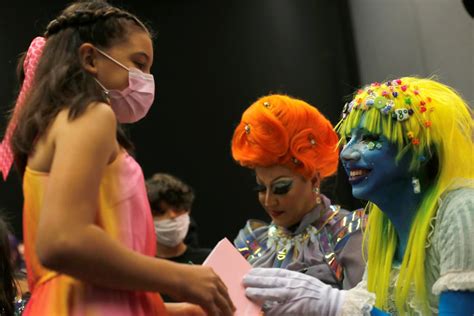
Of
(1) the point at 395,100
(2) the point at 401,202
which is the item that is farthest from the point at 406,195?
(1) the point at 395,100

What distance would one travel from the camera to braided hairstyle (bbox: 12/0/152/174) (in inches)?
54.6

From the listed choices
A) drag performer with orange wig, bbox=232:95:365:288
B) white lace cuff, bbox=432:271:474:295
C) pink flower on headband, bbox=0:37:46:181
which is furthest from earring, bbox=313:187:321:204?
pink flower on headband, bbox=0:37:46:181

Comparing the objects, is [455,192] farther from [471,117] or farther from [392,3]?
[392,3]

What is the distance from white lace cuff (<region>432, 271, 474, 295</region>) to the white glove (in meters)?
0.24

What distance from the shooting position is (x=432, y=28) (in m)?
3.55

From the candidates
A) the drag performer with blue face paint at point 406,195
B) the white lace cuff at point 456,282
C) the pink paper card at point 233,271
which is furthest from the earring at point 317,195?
the pink paper card at point 233,271

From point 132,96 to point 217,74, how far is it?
9.67 ft

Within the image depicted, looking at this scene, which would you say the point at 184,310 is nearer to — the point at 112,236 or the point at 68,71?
the point at 112,236

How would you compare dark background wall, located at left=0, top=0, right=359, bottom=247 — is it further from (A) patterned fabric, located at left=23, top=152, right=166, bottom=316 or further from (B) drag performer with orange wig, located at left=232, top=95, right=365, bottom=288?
(A) patterned fabric, located at left=23, top=152, right=166, bottom=316

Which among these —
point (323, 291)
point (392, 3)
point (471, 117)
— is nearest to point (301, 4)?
point (392, 3)

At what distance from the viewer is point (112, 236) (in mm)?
1331

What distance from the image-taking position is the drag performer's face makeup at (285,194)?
2740 mm

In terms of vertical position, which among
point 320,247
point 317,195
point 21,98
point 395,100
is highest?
point 21,98

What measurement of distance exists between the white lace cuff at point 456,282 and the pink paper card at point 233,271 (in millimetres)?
433
